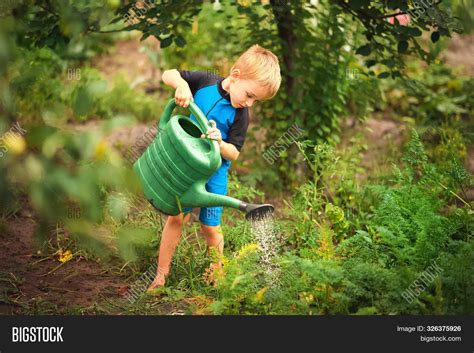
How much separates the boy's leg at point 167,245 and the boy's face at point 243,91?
574mm

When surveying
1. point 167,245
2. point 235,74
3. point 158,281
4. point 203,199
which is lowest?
point 158,281

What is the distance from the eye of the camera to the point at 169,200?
9.06ft

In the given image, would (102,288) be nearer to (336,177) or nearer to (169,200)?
(169,200)

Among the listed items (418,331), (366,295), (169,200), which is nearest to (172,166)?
(169,200)

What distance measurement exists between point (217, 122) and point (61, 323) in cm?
108

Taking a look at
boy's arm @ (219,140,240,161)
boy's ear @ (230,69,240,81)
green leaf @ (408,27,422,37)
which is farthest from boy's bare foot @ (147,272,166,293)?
green leaf @ (408,27,422,37)

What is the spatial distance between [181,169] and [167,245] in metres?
0.51

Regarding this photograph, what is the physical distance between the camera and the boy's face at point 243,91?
2.79 meters

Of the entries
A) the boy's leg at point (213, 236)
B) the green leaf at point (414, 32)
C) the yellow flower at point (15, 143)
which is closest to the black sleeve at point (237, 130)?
the boy's leg at point (213, 236)

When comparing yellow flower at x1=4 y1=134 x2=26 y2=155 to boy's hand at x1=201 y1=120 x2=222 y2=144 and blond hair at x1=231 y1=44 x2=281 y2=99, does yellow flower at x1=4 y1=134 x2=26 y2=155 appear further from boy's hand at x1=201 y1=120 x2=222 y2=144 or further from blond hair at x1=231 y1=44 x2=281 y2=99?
blond hair at x1=231 y1=44 x2=281 y2=99

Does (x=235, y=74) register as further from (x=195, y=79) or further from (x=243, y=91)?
(x=195, y=79)

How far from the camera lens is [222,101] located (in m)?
2.90

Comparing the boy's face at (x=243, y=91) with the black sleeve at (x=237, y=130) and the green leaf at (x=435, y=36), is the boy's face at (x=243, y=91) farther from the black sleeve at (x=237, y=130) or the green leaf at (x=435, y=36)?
the green leaf at (x=435, y=36)

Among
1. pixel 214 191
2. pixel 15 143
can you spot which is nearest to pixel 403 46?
pixel 214 191
